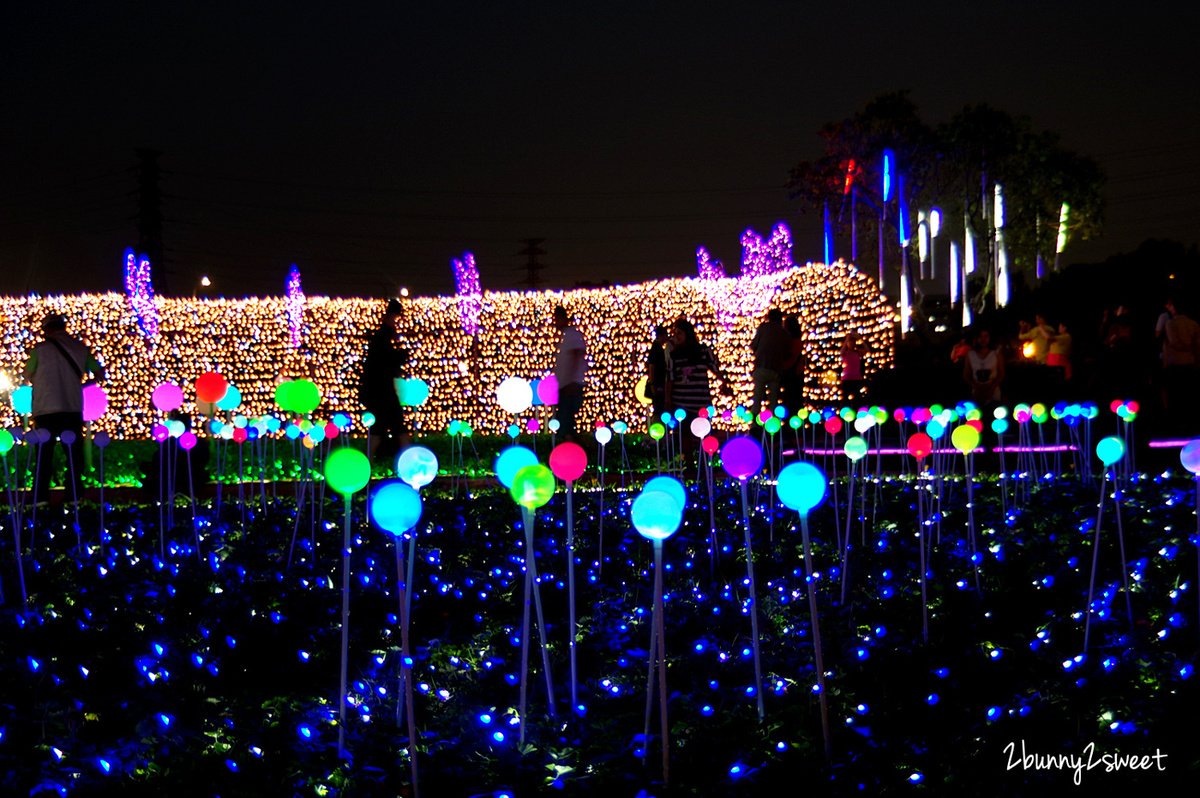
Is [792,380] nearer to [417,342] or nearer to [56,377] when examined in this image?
[56,377]

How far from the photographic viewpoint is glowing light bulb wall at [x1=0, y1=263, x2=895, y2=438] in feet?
47.0

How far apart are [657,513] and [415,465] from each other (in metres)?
0.86

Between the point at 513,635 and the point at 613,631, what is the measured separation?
368mm

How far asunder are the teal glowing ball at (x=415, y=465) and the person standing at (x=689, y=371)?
5566mm

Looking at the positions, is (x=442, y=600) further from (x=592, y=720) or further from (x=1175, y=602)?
(x=1175, y=602)

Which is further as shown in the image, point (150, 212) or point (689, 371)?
point (150, 212)

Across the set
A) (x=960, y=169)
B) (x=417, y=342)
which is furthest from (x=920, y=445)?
(x=960, y=169)

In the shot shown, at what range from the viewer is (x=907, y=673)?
3.35m

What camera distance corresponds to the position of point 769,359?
9.27 metres

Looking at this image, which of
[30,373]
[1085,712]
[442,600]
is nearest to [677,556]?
[442,600]

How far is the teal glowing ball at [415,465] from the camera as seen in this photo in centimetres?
298

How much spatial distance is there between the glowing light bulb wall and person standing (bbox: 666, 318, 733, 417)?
531 cm

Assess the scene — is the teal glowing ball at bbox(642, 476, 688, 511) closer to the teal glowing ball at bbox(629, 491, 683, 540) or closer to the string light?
the teal glowing ball at bbox(629, 491, 683, 540)

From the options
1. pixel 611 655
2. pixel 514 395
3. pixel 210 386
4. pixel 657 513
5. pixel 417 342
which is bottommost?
pixel 611 655
